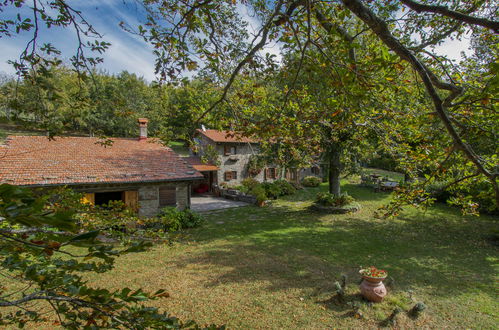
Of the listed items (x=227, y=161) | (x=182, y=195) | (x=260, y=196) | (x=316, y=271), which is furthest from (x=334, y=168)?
(x=227, y=161)

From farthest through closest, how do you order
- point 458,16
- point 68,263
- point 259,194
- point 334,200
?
point 259,194 → point 334,200 → point 458,16 → point 68,263

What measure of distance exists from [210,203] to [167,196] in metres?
7.11

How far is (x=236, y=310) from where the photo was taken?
648 cm

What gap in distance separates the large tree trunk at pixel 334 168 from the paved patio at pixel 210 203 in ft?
23.1

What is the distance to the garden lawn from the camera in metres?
6.35

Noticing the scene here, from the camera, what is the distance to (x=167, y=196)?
48.5 ft

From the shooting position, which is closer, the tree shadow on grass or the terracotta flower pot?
the terracotta flower pot

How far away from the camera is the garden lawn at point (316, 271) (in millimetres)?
6348

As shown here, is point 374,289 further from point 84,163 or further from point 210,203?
point 210,203

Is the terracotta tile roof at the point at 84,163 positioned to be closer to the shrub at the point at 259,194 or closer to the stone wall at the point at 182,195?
the stone wall at the point at 182,195

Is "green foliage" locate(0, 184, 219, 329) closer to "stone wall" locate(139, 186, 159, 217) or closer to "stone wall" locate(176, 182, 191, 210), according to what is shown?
"stone wall" locate(139, 186, 159, 217)

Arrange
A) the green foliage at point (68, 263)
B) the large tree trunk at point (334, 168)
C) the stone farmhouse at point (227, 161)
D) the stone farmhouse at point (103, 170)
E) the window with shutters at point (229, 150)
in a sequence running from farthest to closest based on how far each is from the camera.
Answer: the window with shutters at point (229, 150) < the stone farmhouse at point (227, 161) < the large tree trunk at point (334, 168) < the stone farmhouse at point (103, 170) < the green foliage at point (68, 263)

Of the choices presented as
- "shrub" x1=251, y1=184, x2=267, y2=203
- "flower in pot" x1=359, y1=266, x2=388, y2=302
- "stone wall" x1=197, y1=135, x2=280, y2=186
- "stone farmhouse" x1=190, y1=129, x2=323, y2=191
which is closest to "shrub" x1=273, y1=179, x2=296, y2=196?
"stone farmhouse" x1=190, y1=129, x2=323, y2=191

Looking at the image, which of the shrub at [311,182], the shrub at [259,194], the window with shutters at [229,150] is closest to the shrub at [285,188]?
the shrub at [259,194]
